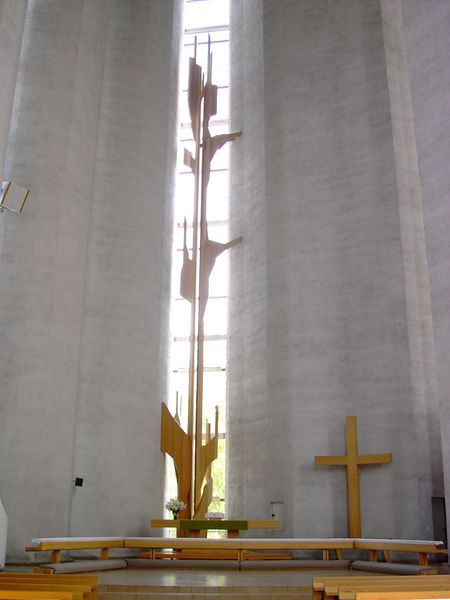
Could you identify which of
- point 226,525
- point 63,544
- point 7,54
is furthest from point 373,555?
point 7,54

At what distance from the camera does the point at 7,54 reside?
Answer: 9594 millimetres

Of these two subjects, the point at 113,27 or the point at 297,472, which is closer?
the point at 297,472

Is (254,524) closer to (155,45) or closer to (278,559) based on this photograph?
(278,559)

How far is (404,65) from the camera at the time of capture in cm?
1221

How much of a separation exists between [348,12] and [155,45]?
11.9ft

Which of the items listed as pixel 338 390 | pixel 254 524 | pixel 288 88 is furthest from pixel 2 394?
→ pixel 288 88

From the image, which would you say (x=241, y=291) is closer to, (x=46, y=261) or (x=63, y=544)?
(x=46, y=261)

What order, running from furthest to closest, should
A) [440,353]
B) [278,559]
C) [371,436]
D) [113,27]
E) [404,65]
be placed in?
[113,27], [404,65], [371,436], [278,559], [440,353]

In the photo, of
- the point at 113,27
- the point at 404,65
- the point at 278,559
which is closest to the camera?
the point at 278,559

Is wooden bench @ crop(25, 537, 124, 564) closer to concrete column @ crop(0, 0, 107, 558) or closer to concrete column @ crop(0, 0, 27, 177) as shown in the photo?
concrete column @ crop(0, 0, 107, 558)

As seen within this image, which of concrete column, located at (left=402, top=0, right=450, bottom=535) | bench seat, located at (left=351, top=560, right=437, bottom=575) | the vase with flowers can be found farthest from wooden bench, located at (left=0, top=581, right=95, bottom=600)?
the vase with flowers

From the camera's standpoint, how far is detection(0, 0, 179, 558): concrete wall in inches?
396

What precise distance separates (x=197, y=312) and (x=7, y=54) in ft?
16.9

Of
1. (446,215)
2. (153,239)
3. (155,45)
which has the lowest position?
(446,215)
